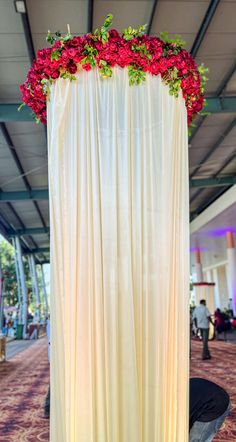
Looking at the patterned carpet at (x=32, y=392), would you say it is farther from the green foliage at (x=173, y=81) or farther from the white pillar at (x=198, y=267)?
the white pillar at (x=198, y=267)

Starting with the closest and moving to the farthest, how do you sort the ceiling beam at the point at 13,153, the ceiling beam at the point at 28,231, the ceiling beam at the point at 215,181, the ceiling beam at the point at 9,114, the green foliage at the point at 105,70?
the green foliage at the point at 105,70, the ceiling beam at the point at 9,114, the ceiling beam at the point at 13,153, the ceiling beam at the point at 215,181, the ceiling beam at the point at 28,231

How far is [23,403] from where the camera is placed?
5027 mm

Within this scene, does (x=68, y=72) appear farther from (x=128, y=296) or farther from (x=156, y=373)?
(x=156, y=373)

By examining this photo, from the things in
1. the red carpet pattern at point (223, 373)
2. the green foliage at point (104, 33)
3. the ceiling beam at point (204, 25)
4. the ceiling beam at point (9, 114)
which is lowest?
the red carpet pattern at point (223, 373)

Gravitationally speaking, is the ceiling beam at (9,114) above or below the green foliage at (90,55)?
above

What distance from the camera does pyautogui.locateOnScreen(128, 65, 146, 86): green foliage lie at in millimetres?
2217

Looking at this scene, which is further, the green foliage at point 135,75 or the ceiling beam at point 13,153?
the ceiling beam at point 13,153

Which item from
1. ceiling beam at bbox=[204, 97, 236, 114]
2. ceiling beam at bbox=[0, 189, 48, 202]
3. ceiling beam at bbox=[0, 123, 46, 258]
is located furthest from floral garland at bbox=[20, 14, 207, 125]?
ceiling beam at bbox=[0, 189, 48, 202]

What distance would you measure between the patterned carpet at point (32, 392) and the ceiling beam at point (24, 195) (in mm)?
4641

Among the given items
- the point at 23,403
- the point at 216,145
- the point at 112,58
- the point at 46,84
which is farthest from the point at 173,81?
the point at 216,145

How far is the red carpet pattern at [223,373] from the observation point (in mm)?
3480

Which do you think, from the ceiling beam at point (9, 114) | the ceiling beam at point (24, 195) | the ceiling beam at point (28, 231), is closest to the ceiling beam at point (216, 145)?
the ceiling beam at point (9, 114)

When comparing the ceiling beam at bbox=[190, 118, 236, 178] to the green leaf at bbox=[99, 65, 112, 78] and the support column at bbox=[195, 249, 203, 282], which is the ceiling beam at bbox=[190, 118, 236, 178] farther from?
the support column at bbox=[195, 249, 203, 282]

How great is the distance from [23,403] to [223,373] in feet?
10.9
